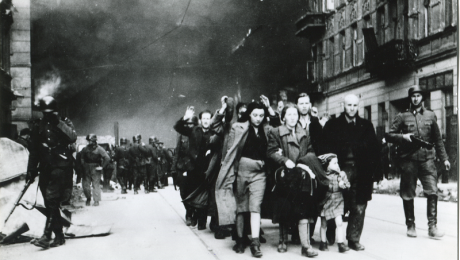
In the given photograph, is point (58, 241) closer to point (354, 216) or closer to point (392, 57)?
point (354, 216)

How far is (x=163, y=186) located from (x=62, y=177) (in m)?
14.9

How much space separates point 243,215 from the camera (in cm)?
770

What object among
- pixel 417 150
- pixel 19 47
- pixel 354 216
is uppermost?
pixel 19 47

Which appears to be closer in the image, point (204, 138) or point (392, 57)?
point (204, 138)

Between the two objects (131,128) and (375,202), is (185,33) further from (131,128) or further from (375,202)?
(375,202)

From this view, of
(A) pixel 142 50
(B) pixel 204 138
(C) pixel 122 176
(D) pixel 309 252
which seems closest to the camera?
(D) pixel 309 252

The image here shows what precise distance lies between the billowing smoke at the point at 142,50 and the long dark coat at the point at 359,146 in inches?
95.5

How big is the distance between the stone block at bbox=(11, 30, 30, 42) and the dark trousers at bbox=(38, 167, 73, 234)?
1868mm

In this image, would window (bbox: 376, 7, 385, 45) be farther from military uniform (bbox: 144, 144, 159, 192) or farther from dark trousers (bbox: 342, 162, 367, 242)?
dark trousers (bbox: 342, 162, 367, 242)

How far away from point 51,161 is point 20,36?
1.83 m

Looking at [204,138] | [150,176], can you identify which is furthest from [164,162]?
[204,138]

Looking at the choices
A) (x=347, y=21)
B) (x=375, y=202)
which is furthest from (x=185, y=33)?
(x=347, y=21)

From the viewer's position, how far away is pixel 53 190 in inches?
314

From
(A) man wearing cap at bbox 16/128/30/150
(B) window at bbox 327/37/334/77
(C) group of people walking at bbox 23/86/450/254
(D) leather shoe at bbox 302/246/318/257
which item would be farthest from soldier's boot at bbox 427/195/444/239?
(B) window at bbox 327/37/334/77
